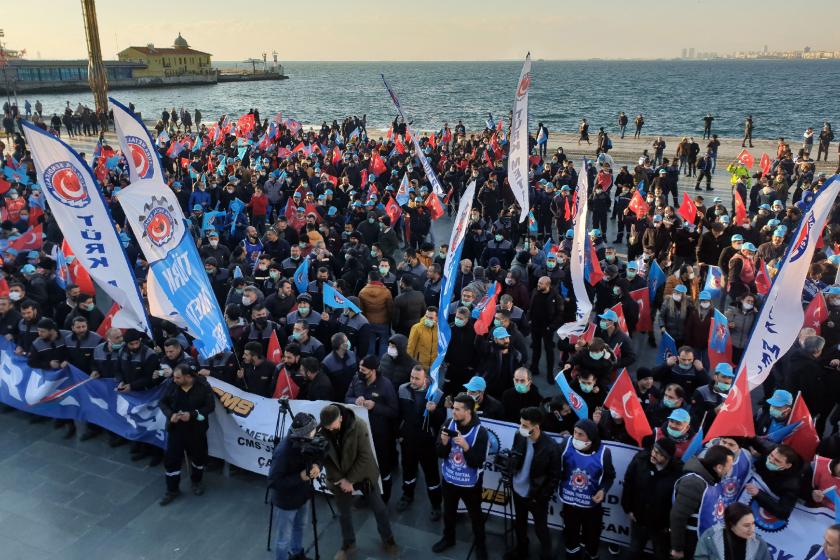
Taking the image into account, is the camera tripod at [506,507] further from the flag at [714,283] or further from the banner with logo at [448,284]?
the flag at [714,283]

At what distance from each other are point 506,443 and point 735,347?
14.8ft

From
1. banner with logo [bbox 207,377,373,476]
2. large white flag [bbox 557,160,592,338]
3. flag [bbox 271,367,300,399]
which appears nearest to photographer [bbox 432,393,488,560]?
banner with logo [bbox 207,377,373,476]

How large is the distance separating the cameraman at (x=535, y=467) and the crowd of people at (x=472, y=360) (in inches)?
0.8

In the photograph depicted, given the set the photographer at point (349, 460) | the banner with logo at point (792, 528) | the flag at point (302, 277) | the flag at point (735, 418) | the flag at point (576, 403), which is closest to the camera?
the banner with logo at point (792, 528)

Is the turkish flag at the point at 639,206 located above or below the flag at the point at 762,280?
above

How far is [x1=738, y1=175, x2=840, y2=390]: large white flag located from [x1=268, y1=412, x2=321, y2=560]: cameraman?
4157 millimetres

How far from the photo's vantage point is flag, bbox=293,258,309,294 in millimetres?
10805

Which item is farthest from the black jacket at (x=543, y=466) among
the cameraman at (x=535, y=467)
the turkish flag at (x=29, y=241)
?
the turkish flag at (x=29, y=241)

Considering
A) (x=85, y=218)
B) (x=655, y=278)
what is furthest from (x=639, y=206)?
(x=85, y=218)

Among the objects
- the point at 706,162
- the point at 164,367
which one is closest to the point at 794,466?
the point at 164,367

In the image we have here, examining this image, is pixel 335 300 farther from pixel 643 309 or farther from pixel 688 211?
pixel 688 211

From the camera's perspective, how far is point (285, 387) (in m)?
7.59

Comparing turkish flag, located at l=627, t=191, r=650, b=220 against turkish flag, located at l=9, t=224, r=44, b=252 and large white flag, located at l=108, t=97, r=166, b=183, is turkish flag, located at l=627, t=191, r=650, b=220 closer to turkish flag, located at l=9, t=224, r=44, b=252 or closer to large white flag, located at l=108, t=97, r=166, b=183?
large white flag, located at l=108, t=97, r=166, b=183

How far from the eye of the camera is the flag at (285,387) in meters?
7.57
